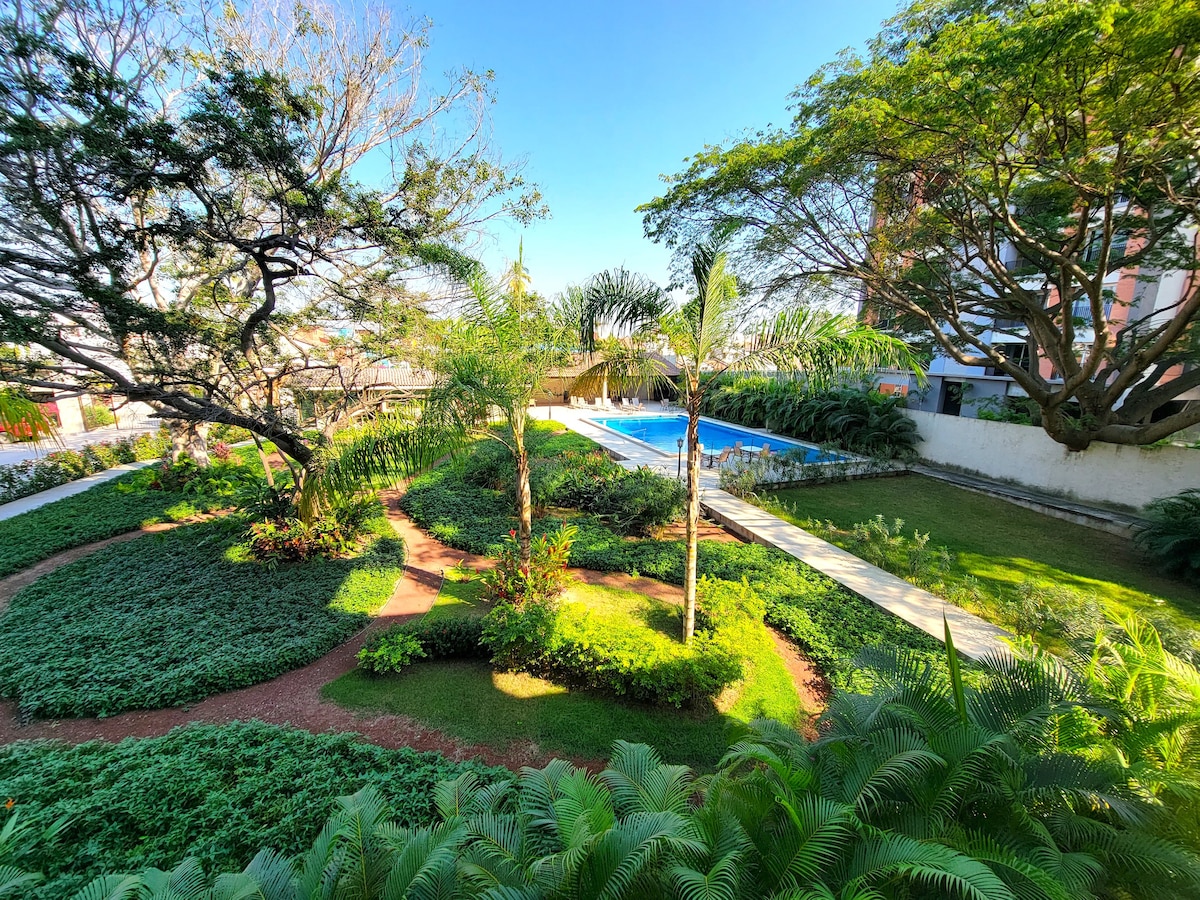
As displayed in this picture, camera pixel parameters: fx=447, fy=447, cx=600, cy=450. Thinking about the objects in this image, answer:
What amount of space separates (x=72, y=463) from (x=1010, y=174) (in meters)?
23.5

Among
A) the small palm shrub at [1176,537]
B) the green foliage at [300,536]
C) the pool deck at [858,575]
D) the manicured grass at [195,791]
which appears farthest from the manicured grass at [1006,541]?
the green foliage at [300,536]

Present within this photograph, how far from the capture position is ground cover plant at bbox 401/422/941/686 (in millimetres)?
5508

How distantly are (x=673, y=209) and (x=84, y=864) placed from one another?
1312cm

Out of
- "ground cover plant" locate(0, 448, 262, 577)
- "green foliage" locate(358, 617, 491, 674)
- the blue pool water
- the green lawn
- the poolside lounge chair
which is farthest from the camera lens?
the blue pool water

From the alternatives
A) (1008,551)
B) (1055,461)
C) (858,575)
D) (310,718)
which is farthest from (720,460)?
(310,718)

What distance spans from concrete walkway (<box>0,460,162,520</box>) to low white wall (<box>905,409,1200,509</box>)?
79.8ft

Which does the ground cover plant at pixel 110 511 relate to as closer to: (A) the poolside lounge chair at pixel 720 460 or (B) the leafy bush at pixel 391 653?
(B) the leafy bush at pixel 391 653

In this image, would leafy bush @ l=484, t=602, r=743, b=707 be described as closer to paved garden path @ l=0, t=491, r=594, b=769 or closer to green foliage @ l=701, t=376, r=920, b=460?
paved garden path @ l=0, t=491, r=594, b=769

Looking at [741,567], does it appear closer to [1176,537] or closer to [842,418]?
[1176,537]

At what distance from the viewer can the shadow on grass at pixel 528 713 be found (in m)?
4.18

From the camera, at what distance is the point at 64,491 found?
11.8 metres

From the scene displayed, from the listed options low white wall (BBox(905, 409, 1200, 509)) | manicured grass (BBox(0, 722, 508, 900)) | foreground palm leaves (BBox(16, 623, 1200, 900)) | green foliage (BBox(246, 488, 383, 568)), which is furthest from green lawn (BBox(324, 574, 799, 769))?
low white wall (BBox(905, 409, 1200, 509))

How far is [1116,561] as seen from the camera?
8102 millimetres

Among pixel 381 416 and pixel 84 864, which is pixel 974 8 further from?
pixel 84 864
